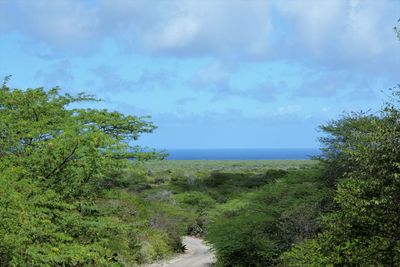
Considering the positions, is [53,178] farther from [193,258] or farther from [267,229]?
[193,258]

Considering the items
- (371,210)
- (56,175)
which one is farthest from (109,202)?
(371,210)

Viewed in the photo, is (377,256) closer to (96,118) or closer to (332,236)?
(332,236)

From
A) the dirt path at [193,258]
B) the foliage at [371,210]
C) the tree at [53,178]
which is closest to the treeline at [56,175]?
the tree at [53,178]

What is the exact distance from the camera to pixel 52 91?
2697cm

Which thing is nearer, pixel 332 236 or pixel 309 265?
pixel 332 236

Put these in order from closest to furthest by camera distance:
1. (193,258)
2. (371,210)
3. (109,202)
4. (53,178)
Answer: (371,210), (53,178), (109,202), (193,258)

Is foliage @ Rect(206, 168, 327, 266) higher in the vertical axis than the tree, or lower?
lower

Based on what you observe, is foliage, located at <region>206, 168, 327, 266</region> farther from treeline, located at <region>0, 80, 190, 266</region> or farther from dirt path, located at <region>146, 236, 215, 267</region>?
treeline, located at <region>0, 80, 190, 266</region>

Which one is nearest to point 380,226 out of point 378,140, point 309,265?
point 378,140

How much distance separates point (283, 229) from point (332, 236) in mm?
14344

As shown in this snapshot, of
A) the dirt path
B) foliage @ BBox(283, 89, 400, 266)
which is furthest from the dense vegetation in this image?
the dirt path

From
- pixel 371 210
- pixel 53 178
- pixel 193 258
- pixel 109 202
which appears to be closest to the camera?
pixel 371 210

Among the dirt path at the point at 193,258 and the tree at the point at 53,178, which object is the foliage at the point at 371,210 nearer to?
the tree at the point at 53,178

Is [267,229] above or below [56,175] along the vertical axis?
below
